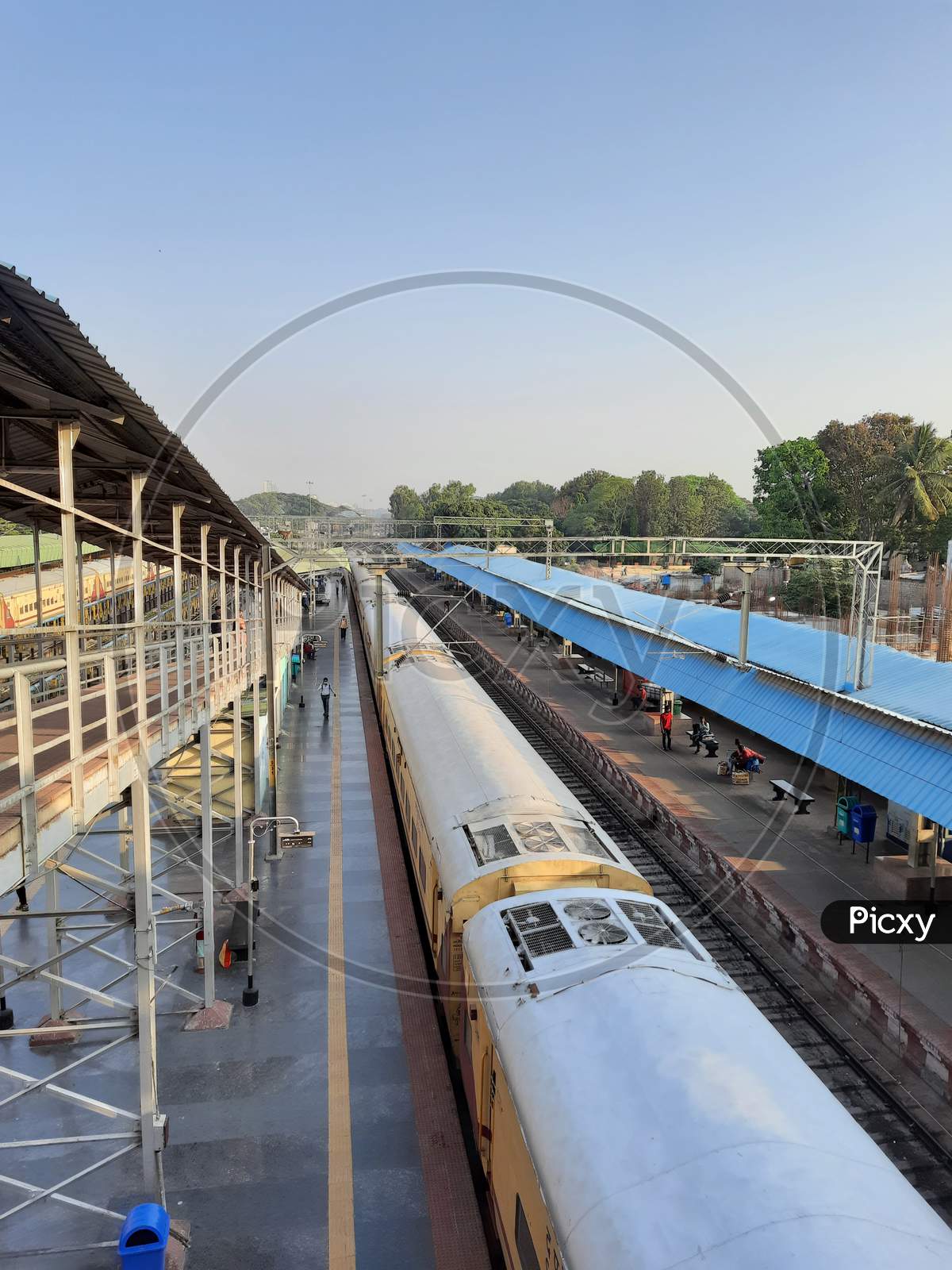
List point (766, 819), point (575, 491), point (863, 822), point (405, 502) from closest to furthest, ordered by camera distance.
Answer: point (863, 822) < point (766, 819) < point (575, 491) < point (405, 502)

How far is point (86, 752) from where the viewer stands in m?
6.58

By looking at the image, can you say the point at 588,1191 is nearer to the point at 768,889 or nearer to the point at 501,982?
the point at 501,982

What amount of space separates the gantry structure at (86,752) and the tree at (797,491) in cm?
5391

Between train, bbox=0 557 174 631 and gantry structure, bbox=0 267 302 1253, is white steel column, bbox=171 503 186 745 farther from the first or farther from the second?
train, bbox=0 557 174 631

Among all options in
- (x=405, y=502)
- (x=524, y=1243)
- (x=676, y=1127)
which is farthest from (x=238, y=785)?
(x=405, y=502)

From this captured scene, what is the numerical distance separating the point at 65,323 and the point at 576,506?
12811cm

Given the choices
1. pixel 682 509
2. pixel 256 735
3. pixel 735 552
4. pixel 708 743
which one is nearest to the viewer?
pixel 256 735

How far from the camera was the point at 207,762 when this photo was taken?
1034 cm

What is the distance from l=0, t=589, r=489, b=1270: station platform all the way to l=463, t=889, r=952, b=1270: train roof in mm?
2952

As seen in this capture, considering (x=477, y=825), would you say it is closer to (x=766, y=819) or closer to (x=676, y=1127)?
(x=676, y=1127)

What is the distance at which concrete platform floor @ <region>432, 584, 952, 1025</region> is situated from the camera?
12.0 meters

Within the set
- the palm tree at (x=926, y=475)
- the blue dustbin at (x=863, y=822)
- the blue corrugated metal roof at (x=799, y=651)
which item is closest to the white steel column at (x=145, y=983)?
the blue dustbin at (x=863, y=822)

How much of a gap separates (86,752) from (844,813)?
47.2ft

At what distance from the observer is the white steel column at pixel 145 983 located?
685cm
